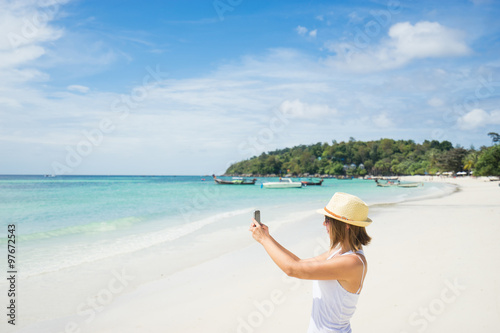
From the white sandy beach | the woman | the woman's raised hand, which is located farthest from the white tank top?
the white sandy beach

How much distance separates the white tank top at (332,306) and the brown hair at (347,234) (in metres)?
0.06

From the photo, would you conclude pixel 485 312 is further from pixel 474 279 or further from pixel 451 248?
pixel 451 248

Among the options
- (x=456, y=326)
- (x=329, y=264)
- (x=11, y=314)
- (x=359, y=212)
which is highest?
(x=359, y=212)

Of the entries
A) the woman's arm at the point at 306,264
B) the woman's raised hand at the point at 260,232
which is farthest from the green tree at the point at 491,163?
the woman's raised hand at the point at 260,232

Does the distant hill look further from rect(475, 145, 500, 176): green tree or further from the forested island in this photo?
rect(475, 145, 500, 176): green tree

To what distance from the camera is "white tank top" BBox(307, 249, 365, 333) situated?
80.2 inches

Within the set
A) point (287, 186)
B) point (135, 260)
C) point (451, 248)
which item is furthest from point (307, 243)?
point (287, 186)

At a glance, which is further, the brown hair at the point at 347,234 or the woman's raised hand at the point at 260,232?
the brown hair at the point at 347,234

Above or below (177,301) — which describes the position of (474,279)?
above

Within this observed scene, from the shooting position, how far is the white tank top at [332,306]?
6.68 ft

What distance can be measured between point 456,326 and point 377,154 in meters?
188

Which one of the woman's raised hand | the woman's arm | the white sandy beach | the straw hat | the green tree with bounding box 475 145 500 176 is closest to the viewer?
the woman's arm

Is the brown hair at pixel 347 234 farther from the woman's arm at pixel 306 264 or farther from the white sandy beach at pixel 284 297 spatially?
the white sandy beach at pixel 284 297

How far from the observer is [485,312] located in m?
5.05
